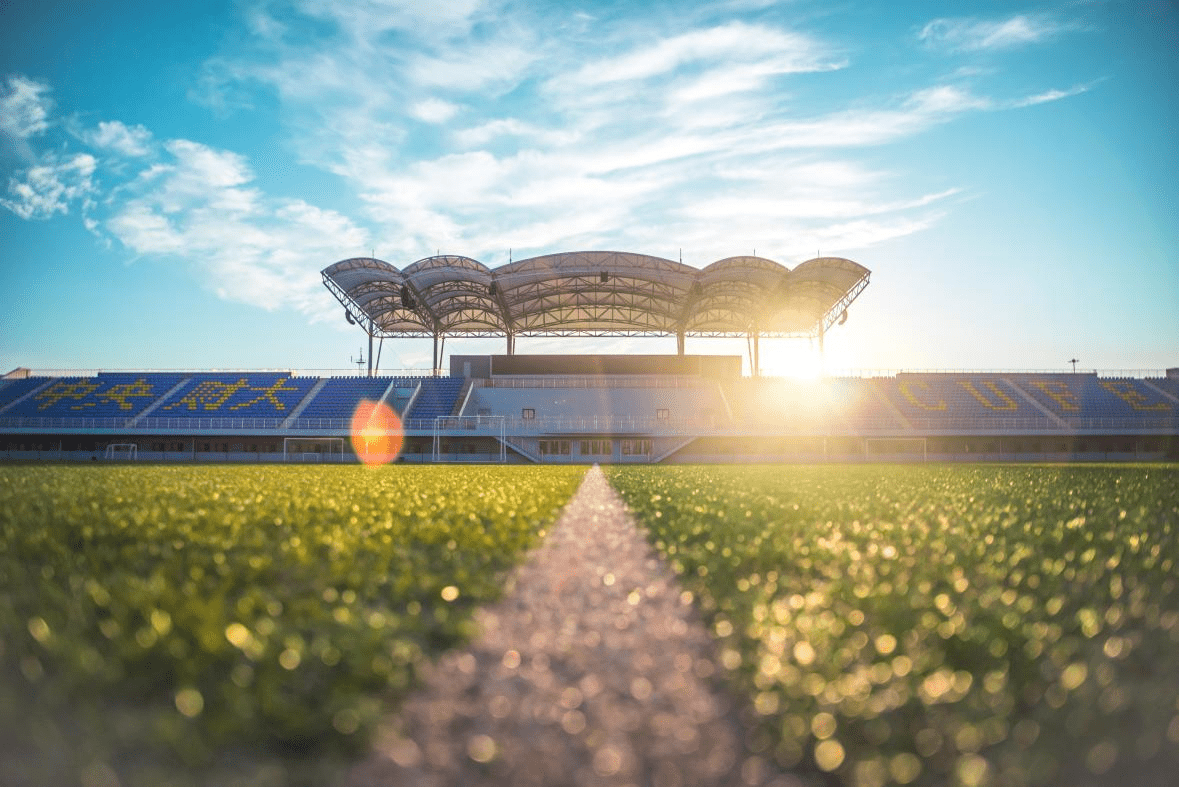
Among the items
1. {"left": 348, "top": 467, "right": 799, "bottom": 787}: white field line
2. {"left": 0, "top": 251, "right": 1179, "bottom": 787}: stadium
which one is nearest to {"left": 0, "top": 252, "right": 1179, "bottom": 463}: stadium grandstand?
{"left": 0, "top": 251, "right": 1179, "bottom": 787}: stadium

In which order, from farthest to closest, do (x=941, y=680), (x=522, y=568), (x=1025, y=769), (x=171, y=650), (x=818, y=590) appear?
(x=522, y=568), (x=818, y=590), (x=171, y=650), (x=941, y=680), (x=1025, y=769)

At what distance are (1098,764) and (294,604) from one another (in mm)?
4358

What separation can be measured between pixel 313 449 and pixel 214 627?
4416 cm

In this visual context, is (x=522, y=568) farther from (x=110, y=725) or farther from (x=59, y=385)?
(x=59, y=385)

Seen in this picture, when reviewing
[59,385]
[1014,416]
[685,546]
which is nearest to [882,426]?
[1014,416]

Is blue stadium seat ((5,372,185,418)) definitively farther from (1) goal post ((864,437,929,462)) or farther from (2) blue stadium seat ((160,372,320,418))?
(1) goal post ((864,437,929,462))

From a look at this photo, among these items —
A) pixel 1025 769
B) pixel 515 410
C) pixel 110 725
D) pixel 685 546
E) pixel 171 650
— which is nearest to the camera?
pixel 1025 769

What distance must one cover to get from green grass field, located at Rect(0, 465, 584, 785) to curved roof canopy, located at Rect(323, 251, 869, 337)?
123 ft

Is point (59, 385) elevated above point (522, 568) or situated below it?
Answer: above

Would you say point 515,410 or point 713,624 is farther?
point 515,410

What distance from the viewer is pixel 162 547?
6.69m

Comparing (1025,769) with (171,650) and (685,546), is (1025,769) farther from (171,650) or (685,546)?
(685,546)

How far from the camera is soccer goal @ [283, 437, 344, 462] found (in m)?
43.5

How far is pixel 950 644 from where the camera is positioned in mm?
3898
